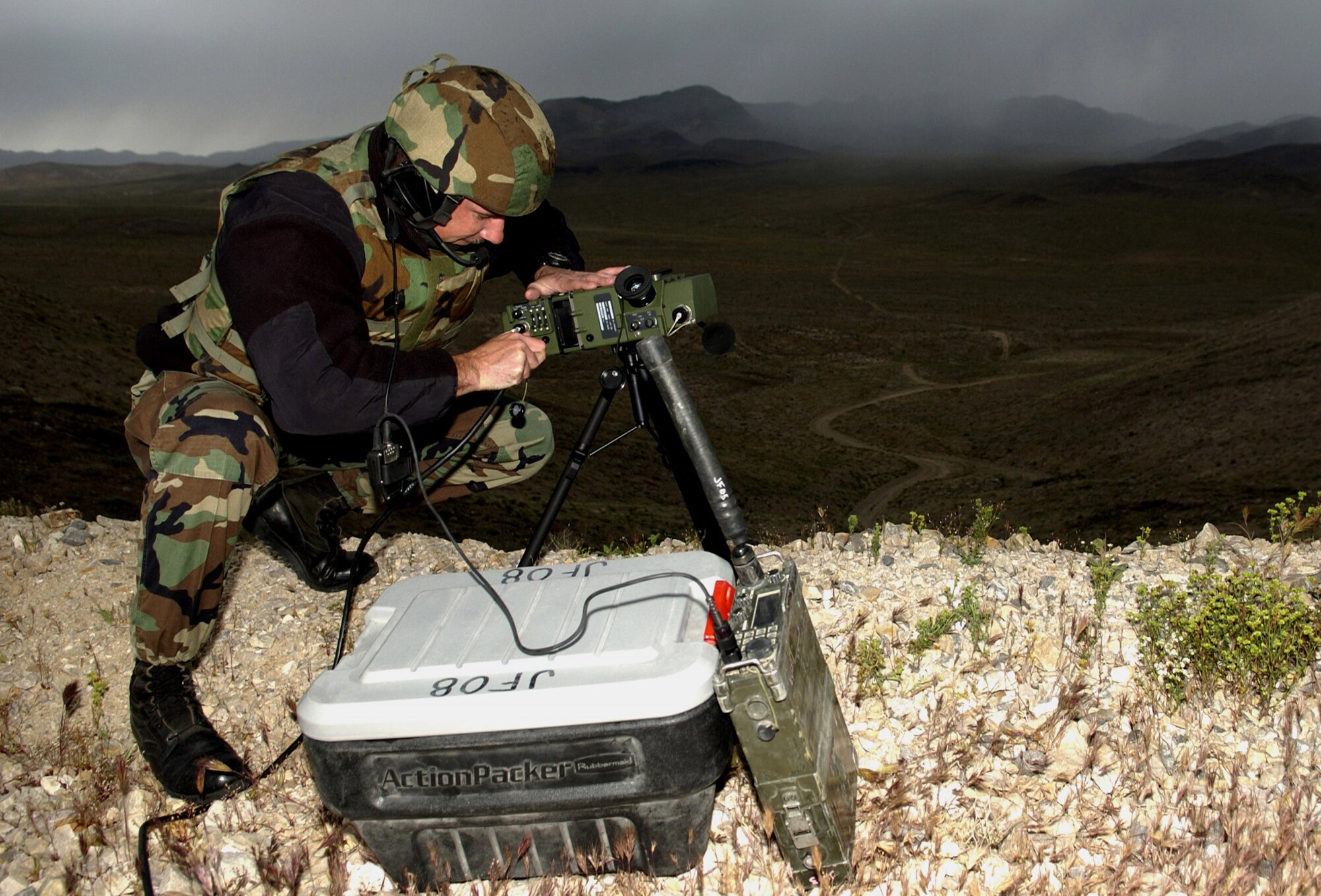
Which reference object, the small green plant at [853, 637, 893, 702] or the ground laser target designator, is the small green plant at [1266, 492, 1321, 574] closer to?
the small green plant at [853, 637, 893, 702]

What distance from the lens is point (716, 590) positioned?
256 cm

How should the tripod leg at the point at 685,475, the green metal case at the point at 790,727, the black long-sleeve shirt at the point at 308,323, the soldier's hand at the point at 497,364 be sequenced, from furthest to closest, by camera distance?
the tripod leg at the point at 685,475 → the soldier's hand at the point at 497,364 → the black long-sleeve shirt at the point at 308,323 → the green metal case at the point at 790,727

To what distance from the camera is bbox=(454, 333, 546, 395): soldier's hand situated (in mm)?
2941

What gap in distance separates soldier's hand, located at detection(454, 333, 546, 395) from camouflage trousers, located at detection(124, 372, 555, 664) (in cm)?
71

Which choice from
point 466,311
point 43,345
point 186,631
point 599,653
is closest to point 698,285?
point 599,653

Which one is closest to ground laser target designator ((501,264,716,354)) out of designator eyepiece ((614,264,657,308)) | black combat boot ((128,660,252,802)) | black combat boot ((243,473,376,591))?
designator eyepiece ((614,264,657,308))

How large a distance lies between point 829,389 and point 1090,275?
32273mm

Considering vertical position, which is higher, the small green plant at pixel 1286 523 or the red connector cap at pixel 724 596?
the red connector cap at pixel 724 596

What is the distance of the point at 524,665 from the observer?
229 cm

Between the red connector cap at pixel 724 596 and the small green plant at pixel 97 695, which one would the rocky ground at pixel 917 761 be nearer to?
the small green plant at pixel 97 695

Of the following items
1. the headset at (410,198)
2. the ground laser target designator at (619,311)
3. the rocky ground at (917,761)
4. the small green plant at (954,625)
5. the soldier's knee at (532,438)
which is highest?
the headset at (410,198)

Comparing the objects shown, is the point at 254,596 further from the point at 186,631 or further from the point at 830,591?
the point at 830,591

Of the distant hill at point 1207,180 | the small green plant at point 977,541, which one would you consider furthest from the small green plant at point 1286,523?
the distant hill at point 1207,180

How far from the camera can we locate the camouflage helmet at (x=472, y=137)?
9.72 feet
